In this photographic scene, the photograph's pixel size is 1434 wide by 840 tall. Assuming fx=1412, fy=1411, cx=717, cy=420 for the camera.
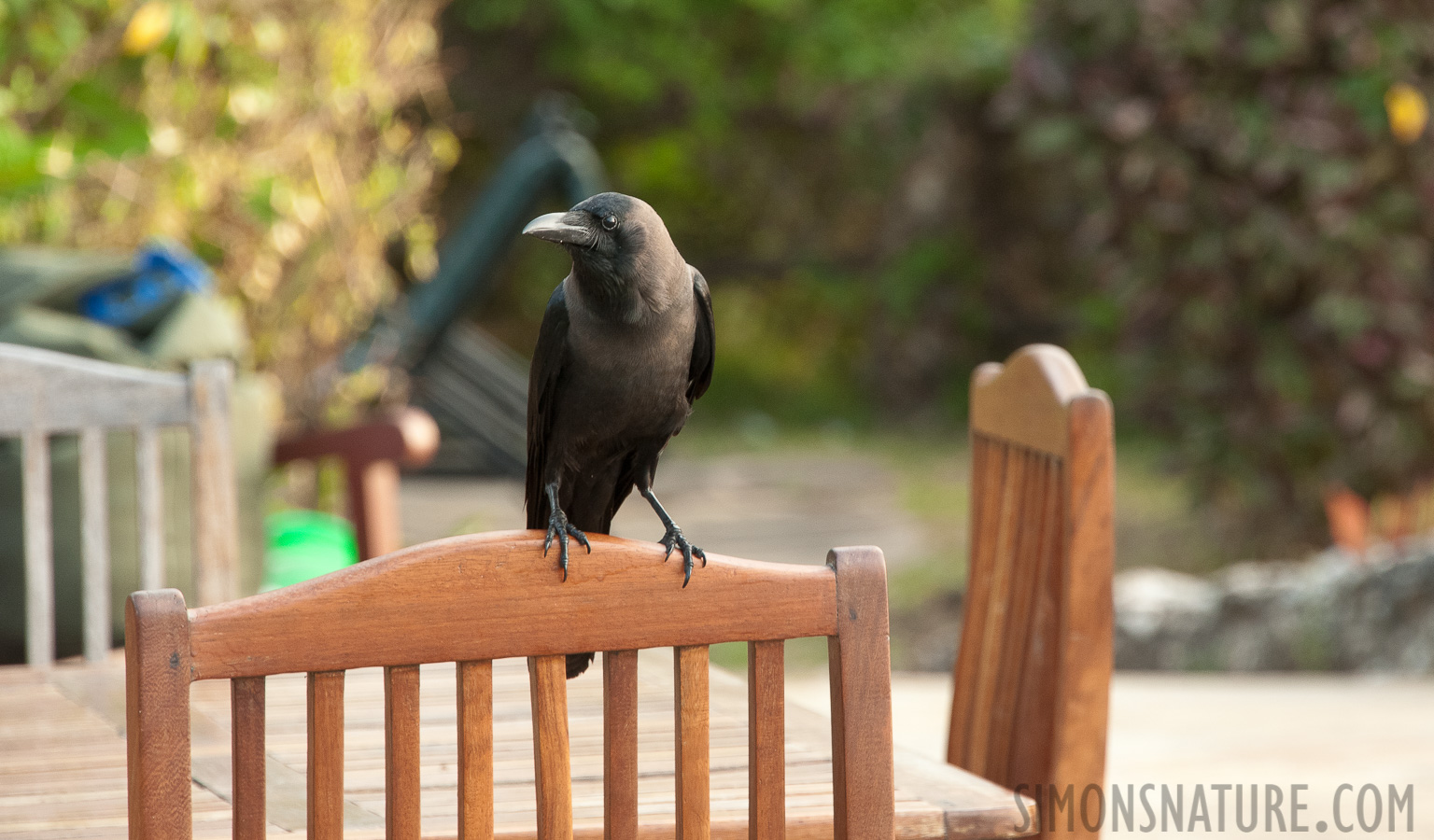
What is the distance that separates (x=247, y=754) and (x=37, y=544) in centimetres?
119

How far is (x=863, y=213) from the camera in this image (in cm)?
1127

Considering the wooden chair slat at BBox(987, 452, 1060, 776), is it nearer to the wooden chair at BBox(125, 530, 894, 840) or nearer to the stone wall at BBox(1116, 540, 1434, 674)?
the wooden chair at BBox(125, 530, 894, 840)

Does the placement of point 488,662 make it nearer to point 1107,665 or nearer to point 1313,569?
point 1107,665

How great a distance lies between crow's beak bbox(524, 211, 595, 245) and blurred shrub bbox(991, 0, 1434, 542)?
4122 mm

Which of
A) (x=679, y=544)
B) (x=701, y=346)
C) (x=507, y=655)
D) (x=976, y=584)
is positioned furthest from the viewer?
(x=976, y=584)

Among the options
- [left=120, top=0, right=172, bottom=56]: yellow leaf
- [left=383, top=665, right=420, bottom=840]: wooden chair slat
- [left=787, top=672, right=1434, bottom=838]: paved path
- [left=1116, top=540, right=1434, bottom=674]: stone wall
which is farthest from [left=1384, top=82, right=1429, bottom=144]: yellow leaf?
[left=383, top=665, right=420, bottom=840]: wooden chair slat

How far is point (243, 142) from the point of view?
155 inches

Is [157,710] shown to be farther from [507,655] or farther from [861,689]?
[861,689]

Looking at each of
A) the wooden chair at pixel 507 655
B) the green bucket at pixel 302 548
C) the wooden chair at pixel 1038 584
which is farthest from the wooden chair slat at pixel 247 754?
the green bucket at pixel 302 548

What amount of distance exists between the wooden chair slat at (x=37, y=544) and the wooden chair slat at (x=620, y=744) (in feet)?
4.00

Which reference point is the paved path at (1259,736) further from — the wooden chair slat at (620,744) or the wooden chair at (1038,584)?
the wooden chair slat at (620,744)

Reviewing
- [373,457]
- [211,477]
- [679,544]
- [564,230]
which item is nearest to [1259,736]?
[373,457]

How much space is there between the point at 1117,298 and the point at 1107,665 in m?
4.08

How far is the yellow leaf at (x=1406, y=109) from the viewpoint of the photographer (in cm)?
471
